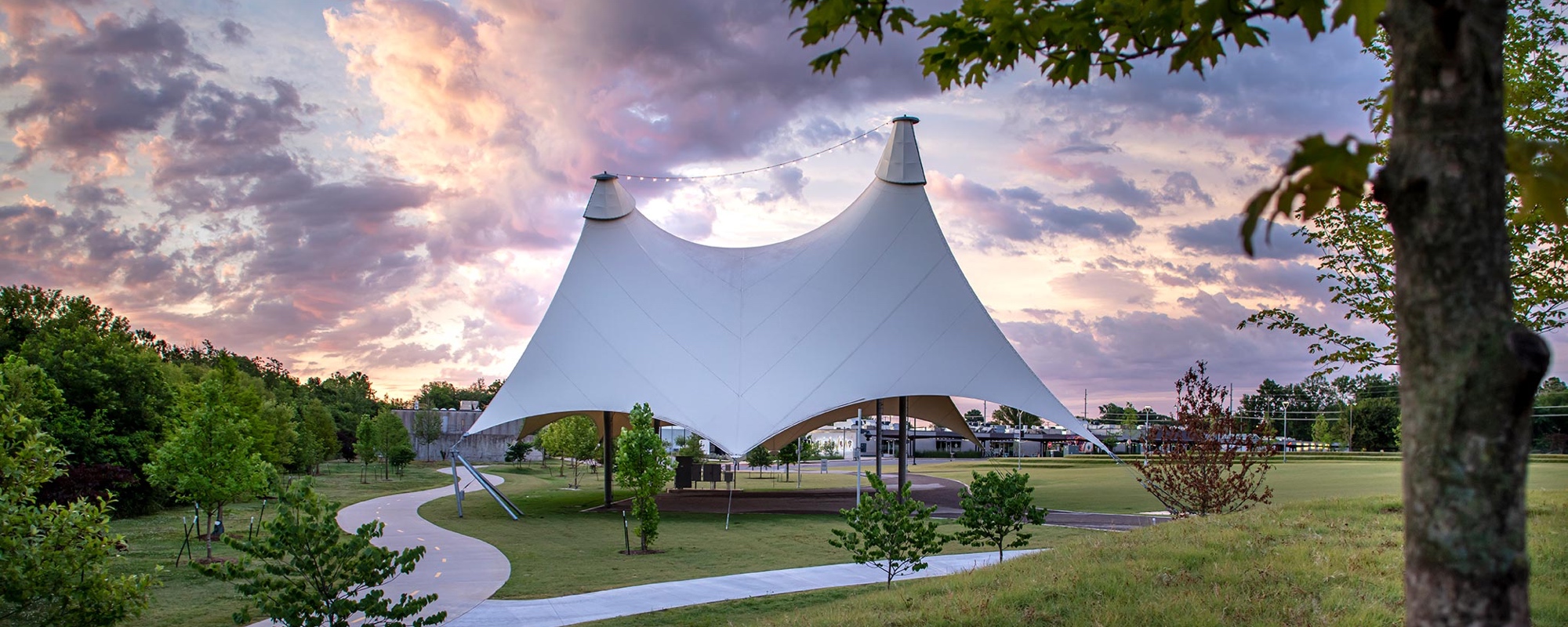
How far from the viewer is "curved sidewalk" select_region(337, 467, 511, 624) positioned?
1202 centimetres

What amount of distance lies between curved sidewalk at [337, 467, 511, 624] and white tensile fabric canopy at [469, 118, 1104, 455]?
370 centimetres

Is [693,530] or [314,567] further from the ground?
[314,567]

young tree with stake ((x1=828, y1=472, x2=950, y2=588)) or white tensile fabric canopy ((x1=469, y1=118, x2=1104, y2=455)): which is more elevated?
white tensile fabric canopy ((x1=469, y1=118, x2=1104, y2=455))

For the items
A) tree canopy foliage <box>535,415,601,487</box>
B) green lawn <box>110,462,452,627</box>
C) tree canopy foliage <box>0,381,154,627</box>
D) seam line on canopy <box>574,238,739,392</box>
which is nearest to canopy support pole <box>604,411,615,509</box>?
seam line on canopy <box>574,238,739,392</box>

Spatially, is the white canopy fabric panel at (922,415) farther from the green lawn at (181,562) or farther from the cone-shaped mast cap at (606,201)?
the green lawn at (181,562)

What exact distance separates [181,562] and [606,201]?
1502 cm

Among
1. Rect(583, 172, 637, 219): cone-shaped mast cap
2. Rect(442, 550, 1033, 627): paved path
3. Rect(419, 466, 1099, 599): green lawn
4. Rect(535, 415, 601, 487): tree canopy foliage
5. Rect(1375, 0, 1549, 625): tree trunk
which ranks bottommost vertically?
Rect(419, 466, 1099, 599): green lawn

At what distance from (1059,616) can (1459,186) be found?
445 centimetres

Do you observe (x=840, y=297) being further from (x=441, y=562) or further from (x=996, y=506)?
(x=996, y=506)

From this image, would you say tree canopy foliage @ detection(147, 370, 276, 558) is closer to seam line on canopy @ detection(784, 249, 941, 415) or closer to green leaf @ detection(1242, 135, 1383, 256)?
seam line on canopy @ detection(784, 249, 941, 415)

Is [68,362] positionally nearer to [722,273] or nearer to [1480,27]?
[722,273]

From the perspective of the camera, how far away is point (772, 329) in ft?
82.9

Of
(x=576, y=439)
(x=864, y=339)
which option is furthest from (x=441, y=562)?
(x=576, y=439)

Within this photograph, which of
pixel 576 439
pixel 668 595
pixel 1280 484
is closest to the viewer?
pixel 668 595
